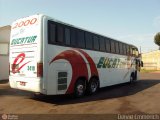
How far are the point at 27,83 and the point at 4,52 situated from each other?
41.4 feet

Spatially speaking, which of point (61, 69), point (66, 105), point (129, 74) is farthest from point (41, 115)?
point (129, 74)

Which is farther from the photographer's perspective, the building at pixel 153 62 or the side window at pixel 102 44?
the building at pixel 153 62

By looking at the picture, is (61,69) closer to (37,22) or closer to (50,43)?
(50,43)

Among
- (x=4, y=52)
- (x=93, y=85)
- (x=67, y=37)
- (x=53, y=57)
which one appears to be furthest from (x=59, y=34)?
(x=4, y=52)

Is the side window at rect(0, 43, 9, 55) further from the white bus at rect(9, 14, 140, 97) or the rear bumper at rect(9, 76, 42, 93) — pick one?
the rear bumper at rect(9, 76, 42, 93)

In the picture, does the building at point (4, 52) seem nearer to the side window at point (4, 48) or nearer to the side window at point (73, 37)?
the side window at point (4, 48)

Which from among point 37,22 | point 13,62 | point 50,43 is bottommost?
point 13,62

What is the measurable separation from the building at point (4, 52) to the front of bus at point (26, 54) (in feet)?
34.7

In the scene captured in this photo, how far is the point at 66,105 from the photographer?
10453 millimetres

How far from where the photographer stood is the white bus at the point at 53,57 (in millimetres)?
10172

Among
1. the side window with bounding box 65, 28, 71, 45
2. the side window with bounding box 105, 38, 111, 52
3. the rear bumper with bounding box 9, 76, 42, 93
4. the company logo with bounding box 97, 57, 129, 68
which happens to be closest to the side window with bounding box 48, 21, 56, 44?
the side window with bounding box 65, 28, 71, 45

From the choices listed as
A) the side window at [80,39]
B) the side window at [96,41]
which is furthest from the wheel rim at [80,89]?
the side window at [96,41]

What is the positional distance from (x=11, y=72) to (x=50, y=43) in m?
2.57

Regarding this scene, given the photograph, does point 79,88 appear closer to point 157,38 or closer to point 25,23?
point 25,23
